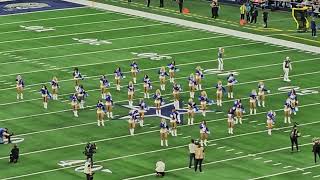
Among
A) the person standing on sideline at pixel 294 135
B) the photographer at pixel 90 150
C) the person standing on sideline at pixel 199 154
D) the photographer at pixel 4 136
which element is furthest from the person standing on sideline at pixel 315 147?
the photographer at pixel 4 136

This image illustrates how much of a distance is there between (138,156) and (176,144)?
2.39 m

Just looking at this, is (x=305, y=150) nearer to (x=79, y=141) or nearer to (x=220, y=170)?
(x=220, y=170)

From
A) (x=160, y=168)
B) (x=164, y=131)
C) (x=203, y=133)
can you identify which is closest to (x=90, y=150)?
(x=160, y=168)

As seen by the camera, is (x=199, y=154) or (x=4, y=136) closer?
(x=199, y=154)

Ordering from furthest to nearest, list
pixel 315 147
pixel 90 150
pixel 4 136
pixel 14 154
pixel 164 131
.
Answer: pixel 4 136, pixel 164 131, pixel 14 154, pixel 315 147, pixel 90 150

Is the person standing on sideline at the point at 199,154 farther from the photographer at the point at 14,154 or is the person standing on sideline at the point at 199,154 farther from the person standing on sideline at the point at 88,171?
the photographer at the point at 14,154

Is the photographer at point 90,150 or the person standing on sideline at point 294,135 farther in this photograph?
the person standing on sideline at point 294,135

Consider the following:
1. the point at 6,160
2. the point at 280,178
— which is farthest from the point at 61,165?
the point at 280,178

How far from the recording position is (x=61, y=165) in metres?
46.0

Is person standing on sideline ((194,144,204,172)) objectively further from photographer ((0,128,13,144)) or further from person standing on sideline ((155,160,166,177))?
photographer ((0,128,13,144))

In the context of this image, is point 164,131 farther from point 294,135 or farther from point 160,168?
point 294,135

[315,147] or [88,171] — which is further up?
[315,147]

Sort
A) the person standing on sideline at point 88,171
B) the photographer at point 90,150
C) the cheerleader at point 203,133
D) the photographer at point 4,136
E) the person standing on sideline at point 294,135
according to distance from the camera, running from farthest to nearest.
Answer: the photographer at point 4,136
the cheerleader at point 203,133
the person standing on sideline at point 294,135
the photographer at point 90,150
the person standing on sideline at point 88,171

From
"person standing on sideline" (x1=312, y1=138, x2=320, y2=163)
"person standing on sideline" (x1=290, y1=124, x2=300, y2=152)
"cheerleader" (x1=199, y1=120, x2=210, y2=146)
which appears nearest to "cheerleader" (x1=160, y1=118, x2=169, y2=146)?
"cheerleader" (x1=199, y1=120, x2=210, y2=146)
